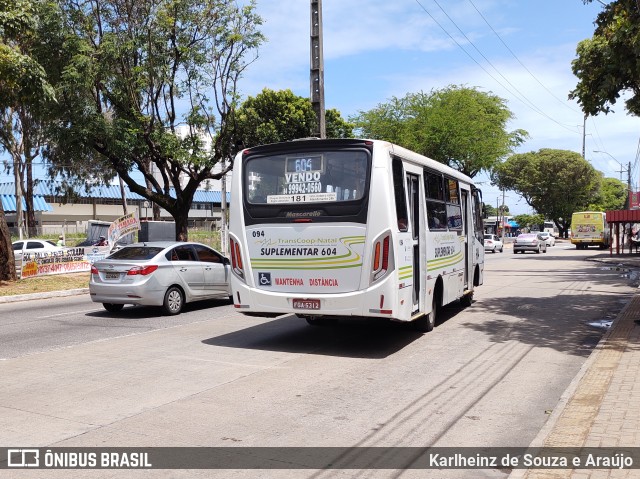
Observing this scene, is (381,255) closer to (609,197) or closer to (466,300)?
(466,300)

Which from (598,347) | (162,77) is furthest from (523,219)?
(598,347)

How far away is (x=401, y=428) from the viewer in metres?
5.76

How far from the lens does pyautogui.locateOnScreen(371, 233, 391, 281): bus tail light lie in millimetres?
8578

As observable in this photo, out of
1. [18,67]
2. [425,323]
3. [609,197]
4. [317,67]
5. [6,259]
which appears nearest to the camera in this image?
[425,323]

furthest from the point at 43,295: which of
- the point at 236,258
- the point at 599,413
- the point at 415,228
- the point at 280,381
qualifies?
the point at 599,413

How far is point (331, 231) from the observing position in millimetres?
8852

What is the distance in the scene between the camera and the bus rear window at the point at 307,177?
880cm

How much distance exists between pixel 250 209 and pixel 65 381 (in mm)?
3635

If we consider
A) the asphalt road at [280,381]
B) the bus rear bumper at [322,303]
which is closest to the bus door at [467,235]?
the asphalt road at [280,381]

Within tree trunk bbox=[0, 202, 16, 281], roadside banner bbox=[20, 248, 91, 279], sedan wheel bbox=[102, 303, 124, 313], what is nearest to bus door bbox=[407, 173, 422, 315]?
sedan wheel bbox=[102, 303, 124, 313]

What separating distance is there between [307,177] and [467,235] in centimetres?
615

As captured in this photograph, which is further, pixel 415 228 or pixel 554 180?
pixel 554 180

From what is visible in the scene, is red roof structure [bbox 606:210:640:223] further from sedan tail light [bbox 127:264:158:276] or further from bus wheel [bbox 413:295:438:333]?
sedan tail light [bbox 127:264:158:276]

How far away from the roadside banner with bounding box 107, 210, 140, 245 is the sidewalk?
20.9 meters
